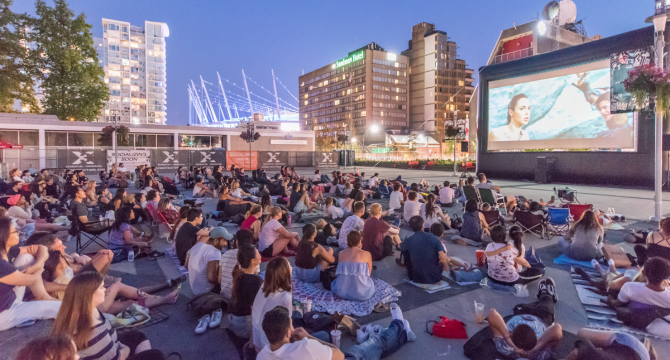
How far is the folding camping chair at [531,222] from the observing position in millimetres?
8250

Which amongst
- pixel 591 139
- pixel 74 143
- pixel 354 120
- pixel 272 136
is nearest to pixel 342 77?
pixel 354 120

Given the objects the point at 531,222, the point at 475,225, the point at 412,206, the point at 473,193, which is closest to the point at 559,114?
the point at 473,193

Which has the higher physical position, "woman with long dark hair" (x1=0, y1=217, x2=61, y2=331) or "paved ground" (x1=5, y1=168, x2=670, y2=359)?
"woman with long dark hair" (x1=0, y1=217, x2=61, y2=331)

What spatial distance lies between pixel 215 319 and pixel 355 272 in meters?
1.74

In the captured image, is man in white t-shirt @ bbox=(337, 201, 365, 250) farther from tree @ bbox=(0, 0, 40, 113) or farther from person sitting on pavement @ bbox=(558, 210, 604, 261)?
tree @ bbox=(0, 0, 40, 113)

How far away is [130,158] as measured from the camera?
2748 cm

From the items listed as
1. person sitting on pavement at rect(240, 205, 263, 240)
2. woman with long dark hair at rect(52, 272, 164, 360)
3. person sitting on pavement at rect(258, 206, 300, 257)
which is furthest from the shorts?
woman with long dark hair at rect(52, 272, 164, 360)

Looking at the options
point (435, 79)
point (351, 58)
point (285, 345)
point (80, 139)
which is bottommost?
point (285, 345)

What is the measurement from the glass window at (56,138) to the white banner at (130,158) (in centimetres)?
964

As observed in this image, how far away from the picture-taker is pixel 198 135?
128 ft

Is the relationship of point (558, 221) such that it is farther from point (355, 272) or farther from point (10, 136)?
point (10, 136)

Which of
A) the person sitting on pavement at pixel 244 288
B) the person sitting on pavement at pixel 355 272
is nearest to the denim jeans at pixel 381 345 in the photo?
the person sitting on pavement at pixel 355 272

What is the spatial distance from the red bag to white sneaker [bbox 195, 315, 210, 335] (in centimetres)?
244

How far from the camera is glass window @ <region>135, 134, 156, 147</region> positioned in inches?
1416
